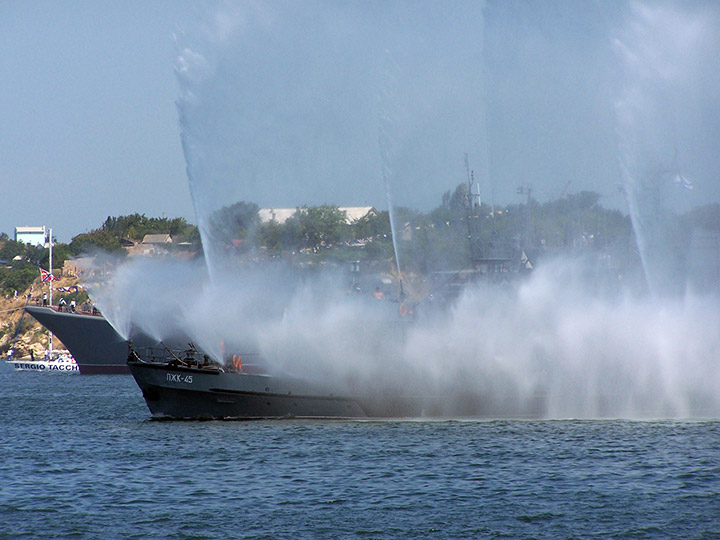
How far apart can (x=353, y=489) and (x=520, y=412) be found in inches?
737

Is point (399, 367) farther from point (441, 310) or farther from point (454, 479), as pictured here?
point (454, 479)

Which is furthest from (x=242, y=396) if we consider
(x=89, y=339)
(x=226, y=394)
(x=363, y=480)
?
(x=89, y=339)

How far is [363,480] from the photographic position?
2784 centimetres

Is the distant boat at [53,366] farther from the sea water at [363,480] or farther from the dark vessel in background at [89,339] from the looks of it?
the sea water at [363,480]

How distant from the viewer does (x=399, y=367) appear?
4291cm

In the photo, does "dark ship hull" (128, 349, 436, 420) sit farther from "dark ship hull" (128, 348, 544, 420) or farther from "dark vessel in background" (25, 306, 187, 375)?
"dark vessel in background" (25, 306, 187, 375)

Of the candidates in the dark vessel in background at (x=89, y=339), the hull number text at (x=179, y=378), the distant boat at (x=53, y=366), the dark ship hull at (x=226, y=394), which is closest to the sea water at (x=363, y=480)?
the dark ship hull at (x=226, y=394)

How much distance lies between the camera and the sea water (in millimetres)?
22453

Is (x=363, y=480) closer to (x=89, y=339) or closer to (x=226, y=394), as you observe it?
(x=226, y=394)

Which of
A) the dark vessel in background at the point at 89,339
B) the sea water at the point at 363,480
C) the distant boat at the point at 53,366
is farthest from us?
the distant boat at the point at 53,366

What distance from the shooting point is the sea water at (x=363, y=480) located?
73.7ft

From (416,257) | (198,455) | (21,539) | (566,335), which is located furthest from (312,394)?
(416,257)

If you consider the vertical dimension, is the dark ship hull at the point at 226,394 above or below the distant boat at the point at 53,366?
above

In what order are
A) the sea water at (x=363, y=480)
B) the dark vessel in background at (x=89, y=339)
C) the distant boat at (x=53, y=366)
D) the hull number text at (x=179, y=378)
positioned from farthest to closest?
the distant boat at (x=53, y=366) < the dark vessel in background at (x=89, y=339) < the hull number text at (x=179, y=378) < the sea water at (x=363, y=480)
